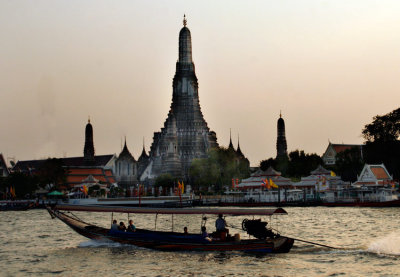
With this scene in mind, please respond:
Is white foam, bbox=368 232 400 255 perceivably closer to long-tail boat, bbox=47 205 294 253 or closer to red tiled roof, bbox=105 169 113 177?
long-tail boat, bbox=47 205 294 253

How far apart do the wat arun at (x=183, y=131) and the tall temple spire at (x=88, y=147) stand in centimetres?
1841

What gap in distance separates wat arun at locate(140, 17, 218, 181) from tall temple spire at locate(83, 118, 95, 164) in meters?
18.4

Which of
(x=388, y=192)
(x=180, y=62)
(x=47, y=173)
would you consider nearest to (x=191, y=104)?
(x=180, y=62)

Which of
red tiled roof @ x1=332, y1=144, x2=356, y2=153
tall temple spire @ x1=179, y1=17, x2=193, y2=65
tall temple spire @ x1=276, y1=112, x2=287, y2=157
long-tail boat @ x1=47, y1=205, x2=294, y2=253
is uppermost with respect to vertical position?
tall temple spire @ x1=179, y1=17, x2=193, y2=65

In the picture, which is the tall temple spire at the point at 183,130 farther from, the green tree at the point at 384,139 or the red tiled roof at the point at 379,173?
the red tiled roof at the point at 379,173

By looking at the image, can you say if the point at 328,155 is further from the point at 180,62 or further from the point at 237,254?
the point at 237,254

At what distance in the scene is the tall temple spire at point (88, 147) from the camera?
17362 centimetres

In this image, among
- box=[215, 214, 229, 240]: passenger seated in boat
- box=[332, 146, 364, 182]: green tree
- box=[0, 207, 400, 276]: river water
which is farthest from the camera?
box=[332, 146, 364, 182]: green tree

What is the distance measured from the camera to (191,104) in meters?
160

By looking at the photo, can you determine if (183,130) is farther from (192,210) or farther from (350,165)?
(192,210)

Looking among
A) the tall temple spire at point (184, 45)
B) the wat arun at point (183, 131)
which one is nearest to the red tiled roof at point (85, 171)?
the wat arun at point (183, 131)

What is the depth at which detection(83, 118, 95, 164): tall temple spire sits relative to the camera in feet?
570

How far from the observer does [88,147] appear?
573 feet

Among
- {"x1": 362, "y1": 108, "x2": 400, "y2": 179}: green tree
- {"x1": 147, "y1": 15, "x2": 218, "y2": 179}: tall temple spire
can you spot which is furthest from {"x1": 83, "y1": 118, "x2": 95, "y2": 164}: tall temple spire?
{"x1": 362, "y1": 108, "x2": 400, "y2": 179}: green tree
